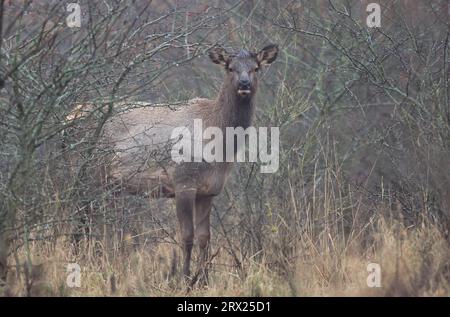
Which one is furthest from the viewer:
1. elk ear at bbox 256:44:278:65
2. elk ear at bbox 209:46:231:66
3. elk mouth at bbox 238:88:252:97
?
elk ear at bbox 256:44:278:65

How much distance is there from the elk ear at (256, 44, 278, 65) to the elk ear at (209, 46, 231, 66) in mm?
351

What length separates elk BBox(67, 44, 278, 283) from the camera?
10.4 metres

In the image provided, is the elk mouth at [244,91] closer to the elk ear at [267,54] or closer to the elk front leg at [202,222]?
the elk ear at [267,54]

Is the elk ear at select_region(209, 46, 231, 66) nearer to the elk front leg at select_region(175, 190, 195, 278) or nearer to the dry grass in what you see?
the elk front leg at select_region(175, 190, 195, 278)

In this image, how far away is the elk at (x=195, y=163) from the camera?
10438 millimetres

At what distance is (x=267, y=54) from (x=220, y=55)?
553 millimetres

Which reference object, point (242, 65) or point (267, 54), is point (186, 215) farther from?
point (267, 54)

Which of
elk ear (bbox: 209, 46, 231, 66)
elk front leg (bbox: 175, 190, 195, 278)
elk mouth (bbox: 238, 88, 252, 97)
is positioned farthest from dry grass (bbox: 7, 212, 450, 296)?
elk ear (bbox: 209, 46, 231, 66)

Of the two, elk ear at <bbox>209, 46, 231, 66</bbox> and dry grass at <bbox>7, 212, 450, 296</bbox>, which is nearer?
dry grass at <bbox>7, 212, 450, 296</bbox>

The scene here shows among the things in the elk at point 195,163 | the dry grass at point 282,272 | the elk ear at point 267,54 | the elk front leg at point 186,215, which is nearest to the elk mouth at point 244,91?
the elk at point 195,163

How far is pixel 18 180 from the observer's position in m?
7.89

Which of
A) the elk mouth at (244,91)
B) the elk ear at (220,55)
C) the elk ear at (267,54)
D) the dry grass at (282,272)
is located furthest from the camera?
the elk ear at (267,54)
